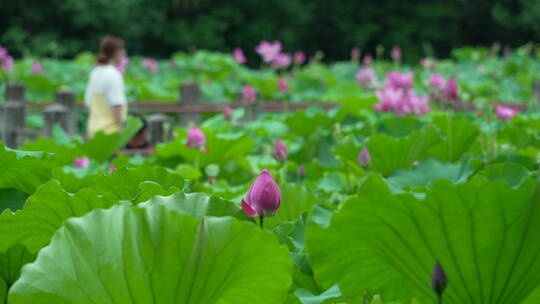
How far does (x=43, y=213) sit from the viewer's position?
935 millimetres

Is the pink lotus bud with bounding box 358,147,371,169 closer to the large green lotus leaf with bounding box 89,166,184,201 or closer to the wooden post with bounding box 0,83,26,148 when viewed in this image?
the large green lotus leaf with bounding box 89,166,184,201

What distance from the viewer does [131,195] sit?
3.41ft

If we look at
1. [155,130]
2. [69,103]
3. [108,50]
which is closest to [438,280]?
[155,130]

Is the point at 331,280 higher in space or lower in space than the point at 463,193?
lower

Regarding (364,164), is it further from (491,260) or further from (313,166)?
(491,260)

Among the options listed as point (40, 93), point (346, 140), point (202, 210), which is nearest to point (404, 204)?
point (202, 210)

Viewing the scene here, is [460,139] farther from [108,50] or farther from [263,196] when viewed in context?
[108,50]

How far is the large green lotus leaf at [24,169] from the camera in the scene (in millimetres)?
1078

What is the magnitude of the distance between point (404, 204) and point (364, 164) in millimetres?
992

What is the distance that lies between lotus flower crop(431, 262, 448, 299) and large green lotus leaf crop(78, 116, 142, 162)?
187 centimetres

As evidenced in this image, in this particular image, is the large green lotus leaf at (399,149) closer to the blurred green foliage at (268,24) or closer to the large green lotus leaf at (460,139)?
the large green lotus leaf at (460,139)

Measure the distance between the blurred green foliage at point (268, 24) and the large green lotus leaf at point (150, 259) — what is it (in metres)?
15.9

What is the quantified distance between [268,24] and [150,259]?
63.4 ft

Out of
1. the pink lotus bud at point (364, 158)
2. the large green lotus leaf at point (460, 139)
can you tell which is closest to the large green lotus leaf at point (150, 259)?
the pink lotus bud at point (364, 158)
